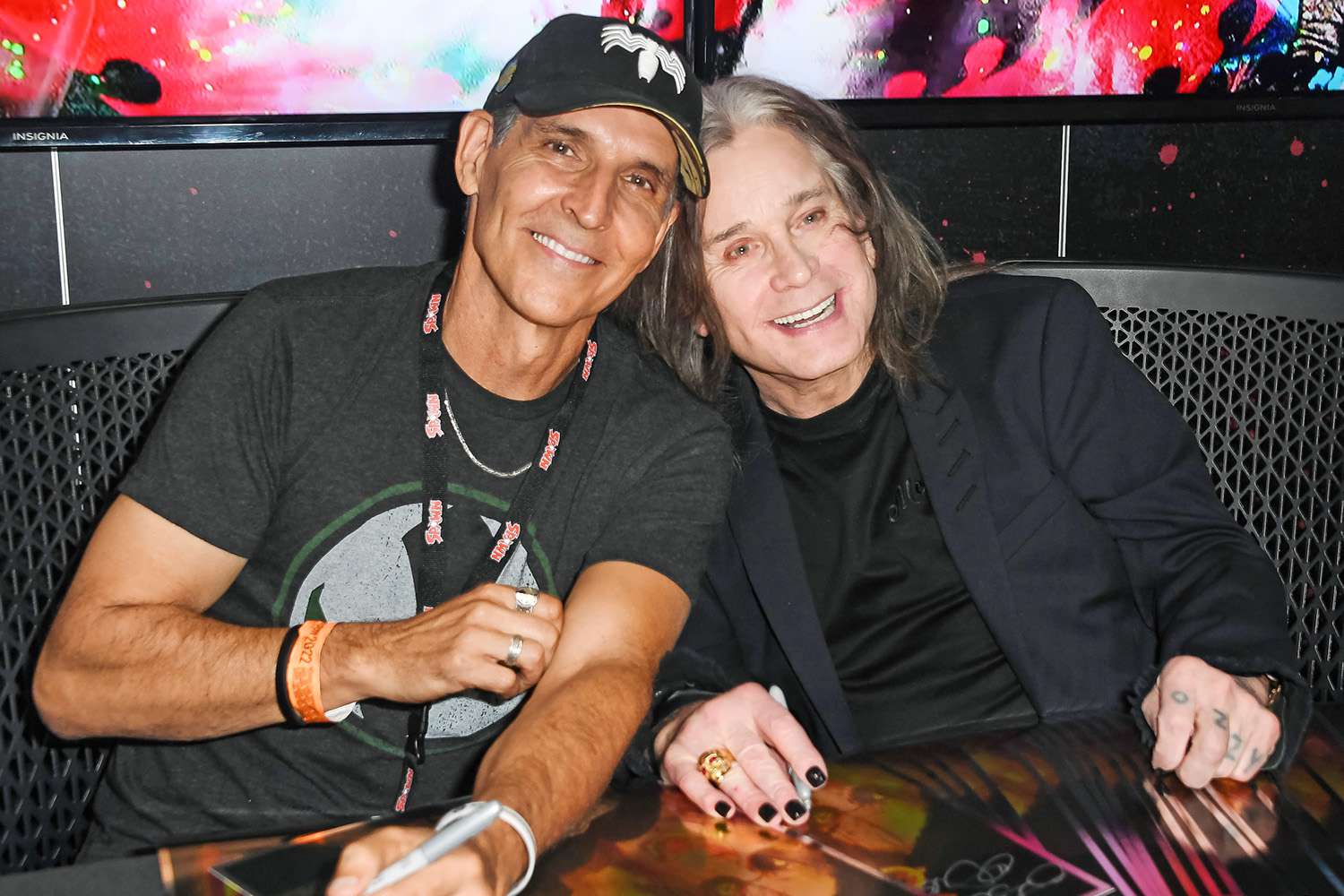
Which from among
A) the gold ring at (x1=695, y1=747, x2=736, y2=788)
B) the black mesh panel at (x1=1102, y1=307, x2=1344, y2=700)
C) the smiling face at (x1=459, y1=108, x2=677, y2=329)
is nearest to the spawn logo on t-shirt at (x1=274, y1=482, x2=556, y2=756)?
the smiling face at (x1=459, y1=108, x2=677, y2=329)

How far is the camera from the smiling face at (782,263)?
1751mm

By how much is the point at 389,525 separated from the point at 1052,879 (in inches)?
35.1

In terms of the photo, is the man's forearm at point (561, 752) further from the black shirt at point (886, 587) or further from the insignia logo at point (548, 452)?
the black shirt at point (886, 587)

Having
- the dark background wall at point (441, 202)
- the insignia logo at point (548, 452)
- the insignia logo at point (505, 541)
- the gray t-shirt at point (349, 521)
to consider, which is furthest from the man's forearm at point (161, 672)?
the dark background wall at point (441, 202)

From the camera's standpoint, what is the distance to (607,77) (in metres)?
1.64

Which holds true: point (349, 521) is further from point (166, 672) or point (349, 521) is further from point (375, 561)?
point (166, 672)

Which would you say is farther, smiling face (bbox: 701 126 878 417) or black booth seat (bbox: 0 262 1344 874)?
smiling face (bbox: 701 126 878 417)

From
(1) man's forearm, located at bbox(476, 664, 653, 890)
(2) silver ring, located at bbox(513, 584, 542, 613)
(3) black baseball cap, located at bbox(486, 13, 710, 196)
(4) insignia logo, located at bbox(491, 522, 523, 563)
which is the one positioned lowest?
(1) man's forearm, located at bbox(476, 664, 653, 890)

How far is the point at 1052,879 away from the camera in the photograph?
104 centimetres

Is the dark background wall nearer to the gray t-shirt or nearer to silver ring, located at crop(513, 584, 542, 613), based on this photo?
the gray t-shirt

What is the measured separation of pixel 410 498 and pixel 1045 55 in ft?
5.43

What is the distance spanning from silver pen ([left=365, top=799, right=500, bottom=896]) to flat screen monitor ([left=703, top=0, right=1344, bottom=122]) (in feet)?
5.59

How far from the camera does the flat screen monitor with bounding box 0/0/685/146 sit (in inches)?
83.2

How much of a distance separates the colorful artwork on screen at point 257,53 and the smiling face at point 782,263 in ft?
2.25
